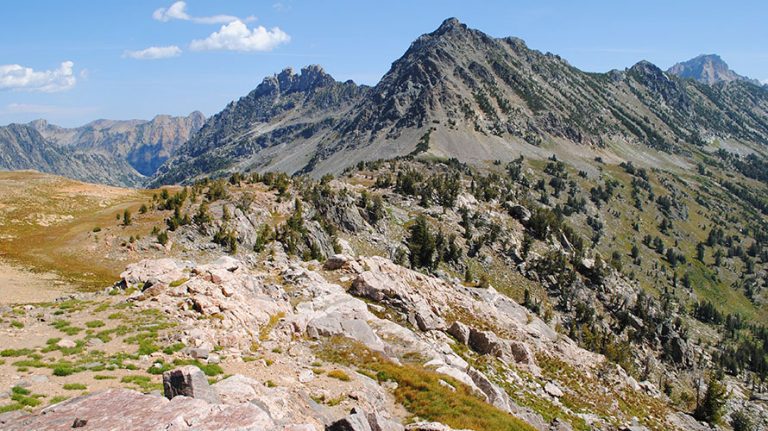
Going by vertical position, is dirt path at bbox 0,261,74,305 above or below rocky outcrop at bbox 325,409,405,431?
below

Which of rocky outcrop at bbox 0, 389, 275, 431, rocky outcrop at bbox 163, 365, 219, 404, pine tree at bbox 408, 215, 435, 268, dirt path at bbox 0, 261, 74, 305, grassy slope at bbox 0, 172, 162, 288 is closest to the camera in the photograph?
rocky outcrop at bbox 0, 389, 275, 431

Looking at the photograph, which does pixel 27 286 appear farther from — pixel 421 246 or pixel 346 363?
pixel 421 246

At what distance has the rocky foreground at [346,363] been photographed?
15357 mm

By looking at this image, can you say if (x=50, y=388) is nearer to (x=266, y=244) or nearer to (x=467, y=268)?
(x=266, y=244)

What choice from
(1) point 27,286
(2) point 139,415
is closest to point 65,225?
(1) point 27,286

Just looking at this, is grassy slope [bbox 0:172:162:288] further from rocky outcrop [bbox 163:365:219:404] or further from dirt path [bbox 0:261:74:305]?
rocky outcrop [bbox 163:365:219:404]

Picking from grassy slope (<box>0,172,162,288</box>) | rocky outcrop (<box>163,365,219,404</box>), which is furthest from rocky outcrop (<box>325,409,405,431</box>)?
grassy slope (<box>0,172,162,288</box>)

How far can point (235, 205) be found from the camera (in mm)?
80438

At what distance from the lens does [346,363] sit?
29.4m

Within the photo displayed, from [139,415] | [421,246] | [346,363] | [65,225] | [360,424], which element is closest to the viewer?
[139,415]

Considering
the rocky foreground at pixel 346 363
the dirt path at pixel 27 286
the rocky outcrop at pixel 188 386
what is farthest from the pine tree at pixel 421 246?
the rocky outcrop at pixel 188 386

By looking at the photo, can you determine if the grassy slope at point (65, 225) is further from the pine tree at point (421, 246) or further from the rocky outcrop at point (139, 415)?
the pine tree at point (421, 246)

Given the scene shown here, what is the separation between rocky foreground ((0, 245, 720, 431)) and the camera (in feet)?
50.4

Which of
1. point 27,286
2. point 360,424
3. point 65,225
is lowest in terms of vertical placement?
point 27,286
